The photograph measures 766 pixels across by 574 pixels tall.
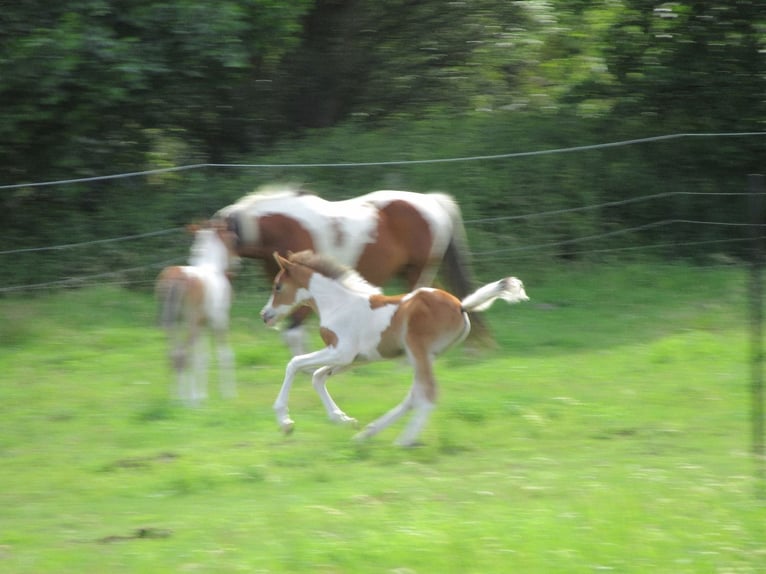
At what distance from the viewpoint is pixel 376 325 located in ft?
24.1

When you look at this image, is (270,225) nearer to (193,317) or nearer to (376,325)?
(193,317)

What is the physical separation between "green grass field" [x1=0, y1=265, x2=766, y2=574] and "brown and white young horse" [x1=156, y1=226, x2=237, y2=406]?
0.23 metres

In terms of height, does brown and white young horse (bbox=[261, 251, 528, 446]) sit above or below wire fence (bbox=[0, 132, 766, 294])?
above

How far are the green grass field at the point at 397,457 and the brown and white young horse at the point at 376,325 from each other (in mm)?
235

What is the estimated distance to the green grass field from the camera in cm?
504

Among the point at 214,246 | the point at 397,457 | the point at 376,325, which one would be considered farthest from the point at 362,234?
the point at 397,457

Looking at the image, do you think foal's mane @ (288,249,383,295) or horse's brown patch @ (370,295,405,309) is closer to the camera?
horse's brown patch @ (370,295,405,309)

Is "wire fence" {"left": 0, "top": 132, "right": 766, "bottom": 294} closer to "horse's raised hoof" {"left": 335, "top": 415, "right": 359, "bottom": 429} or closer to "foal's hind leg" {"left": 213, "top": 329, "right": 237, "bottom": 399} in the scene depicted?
"foal's hind leg" {"left": 213, "top": 329, "right": 237, "bottom": 399}

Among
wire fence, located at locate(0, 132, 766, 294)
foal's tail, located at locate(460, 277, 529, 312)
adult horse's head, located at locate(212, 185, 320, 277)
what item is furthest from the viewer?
wire fence, located at locate(0, 132, 766, 294)

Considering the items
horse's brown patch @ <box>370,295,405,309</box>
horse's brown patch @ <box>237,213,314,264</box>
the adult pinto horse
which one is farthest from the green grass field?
horse's brown patch @ <box>237,213,314,264</box>

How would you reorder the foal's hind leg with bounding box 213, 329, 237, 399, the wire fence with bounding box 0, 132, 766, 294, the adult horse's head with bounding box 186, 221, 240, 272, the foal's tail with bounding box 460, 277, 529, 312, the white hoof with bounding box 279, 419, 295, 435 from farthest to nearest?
1. the wire fence with bounding box 0, 132, 766, 294
2. the adult horse's head with bounding box 186, 221, 240, 272
3. the foal's hind leg with bounding box 213, 329, 237, 399
4. the white hoof with bounding box 279, 419, 295, 435
5. the foal's tail with bounding box 460, 277, 529, 312

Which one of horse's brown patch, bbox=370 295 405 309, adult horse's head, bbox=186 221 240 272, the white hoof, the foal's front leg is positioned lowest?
the white hoof

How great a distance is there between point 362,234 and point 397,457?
10.4 feet

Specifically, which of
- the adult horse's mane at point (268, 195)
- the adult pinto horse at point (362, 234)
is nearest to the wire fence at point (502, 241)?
the adult pinto horse at point (362, 234)
